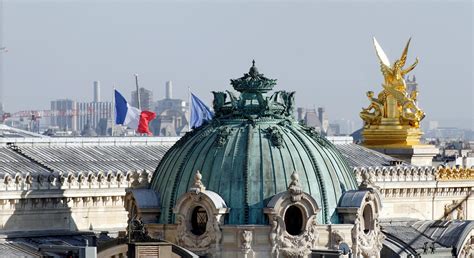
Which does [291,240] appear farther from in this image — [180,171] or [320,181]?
[180,171]

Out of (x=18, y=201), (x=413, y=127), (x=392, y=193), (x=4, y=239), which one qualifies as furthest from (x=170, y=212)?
(x=413, y=127)

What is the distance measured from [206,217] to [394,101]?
54153 mm

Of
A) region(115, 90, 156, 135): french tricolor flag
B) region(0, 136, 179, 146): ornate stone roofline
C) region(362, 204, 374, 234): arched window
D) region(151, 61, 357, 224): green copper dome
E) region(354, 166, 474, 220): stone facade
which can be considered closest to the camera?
region(151, 61, 357, 224): green copper dome

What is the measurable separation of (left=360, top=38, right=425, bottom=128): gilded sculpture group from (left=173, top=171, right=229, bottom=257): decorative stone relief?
176ft

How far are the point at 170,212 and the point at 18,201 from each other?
592 inches

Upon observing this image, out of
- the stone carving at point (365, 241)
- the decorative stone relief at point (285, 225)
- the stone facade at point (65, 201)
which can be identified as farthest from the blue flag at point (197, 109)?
the decorative stone relief at point (285, 225)

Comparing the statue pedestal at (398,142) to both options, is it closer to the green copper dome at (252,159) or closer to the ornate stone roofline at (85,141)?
the ornate stone roofline at (85,141)

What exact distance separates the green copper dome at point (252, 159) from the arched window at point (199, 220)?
0.63 m

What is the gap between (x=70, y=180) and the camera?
83375mm

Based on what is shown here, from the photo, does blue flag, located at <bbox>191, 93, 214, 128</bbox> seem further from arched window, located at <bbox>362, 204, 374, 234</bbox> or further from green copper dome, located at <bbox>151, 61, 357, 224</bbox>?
arched window, located at <bbox>362, 204, 374, 234</bbox>

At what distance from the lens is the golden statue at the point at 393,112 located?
389ft

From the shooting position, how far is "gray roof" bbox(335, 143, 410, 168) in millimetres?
104725

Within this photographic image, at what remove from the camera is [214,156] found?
6700 centimetres

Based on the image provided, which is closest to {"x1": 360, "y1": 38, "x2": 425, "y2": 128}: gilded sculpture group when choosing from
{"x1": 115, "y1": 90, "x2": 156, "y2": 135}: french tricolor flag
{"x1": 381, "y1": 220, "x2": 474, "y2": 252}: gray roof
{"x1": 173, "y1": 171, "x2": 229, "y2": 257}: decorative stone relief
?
{"x1": 115, "y1": 90, "x2": 156, "y2": 135}: french tricolor flag
